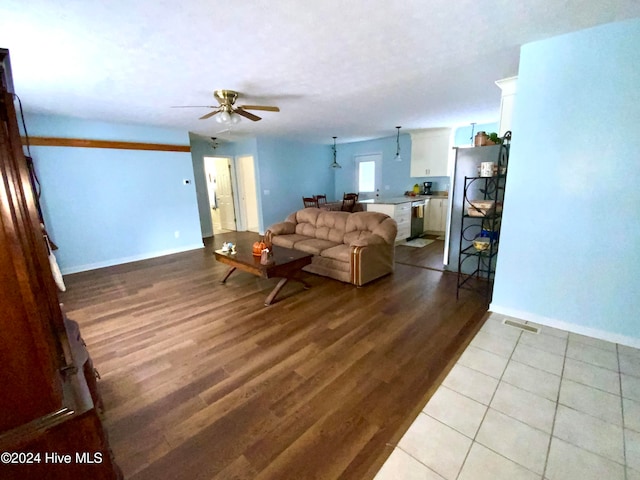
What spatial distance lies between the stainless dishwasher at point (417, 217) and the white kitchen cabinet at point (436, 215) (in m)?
0.25

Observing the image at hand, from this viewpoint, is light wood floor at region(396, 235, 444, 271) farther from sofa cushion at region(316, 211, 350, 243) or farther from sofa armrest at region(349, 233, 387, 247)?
sofa cushion at region(316, 211, 350, 243)

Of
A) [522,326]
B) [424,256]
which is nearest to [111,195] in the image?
[424,256]

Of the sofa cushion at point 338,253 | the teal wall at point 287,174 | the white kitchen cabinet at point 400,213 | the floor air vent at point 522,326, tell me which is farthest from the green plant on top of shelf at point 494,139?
the teal wall at point 287,174

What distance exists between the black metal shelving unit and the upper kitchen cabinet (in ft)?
9.83

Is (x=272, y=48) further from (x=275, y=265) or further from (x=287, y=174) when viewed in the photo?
(x=287, y=174)

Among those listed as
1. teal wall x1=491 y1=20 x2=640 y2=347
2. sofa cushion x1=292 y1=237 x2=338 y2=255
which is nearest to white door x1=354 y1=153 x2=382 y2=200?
sofa cushion x1=292 y1=237 x2=338 y2=255

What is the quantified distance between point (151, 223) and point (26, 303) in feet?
16.6

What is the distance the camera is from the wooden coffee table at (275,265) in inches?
119

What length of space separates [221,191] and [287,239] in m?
4.29

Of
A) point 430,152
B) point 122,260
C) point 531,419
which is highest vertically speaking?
point 430,152

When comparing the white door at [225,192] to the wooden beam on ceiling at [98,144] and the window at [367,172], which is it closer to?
the wooden beam on ceiling at [98,144]

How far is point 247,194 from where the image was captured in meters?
7.50

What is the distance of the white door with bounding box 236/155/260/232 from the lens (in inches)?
286

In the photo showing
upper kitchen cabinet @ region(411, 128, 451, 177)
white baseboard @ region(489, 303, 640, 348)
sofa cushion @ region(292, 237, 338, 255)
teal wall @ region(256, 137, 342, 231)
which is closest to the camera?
white baseboard @ region(489, 303, 640, 348)
